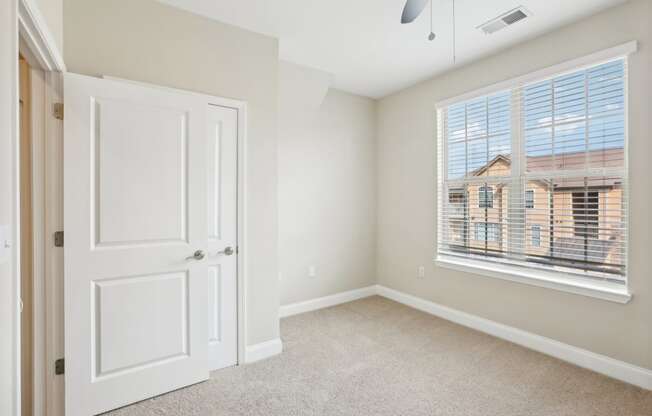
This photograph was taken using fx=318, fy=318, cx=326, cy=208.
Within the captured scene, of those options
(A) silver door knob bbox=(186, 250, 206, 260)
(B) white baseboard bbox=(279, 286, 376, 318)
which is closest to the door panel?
(A) silver door knob bbox=(186, 250, 206, 260)

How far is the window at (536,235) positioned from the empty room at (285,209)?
0.8 inches

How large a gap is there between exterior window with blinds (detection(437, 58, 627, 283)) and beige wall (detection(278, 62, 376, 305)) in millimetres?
1045

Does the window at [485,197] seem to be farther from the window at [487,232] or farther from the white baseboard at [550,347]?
the white baseboard at [550,347]

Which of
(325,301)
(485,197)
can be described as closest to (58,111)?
(325,301)

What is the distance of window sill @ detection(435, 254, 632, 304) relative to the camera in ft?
7.60

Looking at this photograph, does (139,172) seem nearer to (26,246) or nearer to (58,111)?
(58,111)

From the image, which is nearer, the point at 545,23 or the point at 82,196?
the point at 82,196

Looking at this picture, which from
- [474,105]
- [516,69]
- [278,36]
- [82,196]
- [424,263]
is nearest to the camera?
[82,196]

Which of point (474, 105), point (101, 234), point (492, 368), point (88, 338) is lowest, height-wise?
A: point (492, 368)

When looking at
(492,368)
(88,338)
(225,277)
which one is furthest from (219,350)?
(492,368)

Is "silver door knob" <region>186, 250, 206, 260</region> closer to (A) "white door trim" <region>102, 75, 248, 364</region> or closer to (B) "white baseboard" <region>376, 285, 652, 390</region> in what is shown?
(A) "white door trim" <region>102, 75, 248, 364</region>

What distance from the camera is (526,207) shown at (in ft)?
9.40

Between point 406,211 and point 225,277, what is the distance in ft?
7.73

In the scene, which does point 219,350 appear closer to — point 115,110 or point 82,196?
point 82,196
